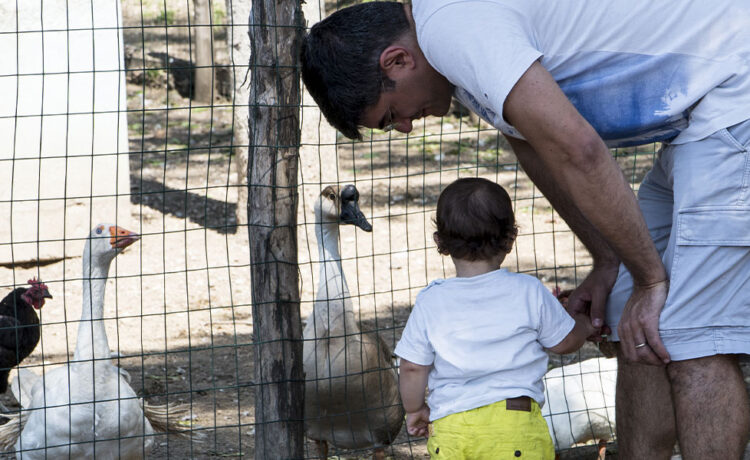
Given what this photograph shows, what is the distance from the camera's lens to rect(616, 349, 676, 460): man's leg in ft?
10.1

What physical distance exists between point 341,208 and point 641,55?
292cm

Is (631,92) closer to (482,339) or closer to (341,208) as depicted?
(482,339)

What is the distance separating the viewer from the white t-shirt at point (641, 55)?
7.94 ft

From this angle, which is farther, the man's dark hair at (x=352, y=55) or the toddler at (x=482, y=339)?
the toddler at (x=482, y=339)

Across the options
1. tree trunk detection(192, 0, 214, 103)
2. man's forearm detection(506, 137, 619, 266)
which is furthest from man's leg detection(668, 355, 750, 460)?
tree trunk detection(192, 0, 214, 103)

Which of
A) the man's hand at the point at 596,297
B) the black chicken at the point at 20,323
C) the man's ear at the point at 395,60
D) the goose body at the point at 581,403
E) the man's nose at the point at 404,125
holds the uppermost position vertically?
the man's ear at the point at 395,60

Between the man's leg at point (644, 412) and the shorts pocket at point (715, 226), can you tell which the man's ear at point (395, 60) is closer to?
the shorts pocket at point (715, 226)

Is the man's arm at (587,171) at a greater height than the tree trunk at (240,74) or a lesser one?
lesser

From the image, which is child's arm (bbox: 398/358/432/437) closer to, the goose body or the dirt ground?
the dirt ground

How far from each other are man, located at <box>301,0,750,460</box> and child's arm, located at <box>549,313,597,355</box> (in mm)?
184

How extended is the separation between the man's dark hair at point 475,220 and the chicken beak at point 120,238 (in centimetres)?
259

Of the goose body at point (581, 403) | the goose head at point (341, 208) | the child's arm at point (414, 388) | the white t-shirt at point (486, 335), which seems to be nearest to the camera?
the white t-shirt at point (486, 335)

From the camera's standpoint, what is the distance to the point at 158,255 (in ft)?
25.7

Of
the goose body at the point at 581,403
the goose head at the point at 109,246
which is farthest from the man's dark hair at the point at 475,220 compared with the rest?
the goose head at the point at 109,246
